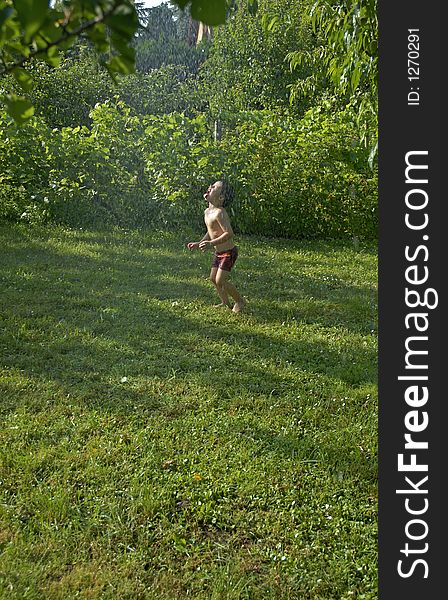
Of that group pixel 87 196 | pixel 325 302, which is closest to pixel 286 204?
Result: pixel 87 196

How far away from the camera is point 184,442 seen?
11.4 feet

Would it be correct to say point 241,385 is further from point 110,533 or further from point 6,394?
point 110,533

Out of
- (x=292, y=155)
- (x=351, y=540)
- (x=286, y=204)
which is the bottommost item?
(x=351, y=540)

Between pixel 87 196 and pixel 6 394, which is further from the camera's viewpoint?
pixel 87 196

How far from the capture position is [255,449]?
3410 mm

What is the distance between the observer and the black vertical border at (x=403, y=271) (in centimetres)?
209

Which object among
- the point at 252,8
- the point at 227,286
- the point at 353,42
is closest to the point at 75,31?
the point at 252,8

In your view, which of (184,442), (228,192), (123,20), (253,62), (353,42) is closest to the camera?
(123,20)

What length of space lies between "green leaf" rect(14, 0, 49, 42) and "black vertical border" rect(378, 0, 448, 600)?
1.57 m

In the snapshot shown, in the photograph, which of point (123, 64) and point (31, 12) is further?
point (123, 64)

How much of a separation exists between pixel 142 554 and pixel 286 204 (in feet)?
23.3

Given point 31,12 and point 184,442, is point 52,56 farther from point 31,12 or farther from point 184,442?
point 184,442

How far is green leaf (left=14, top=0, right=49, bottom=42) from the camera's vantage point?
874mm

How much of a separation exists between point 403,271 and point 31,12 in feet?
5.27
